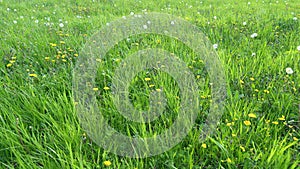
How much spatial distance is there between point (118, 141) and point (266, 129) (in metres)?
0.95

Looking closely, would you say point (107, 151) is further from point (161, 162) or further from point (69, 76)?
point (69, 76)

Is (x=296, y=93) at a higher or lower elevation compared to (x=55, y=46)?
lower

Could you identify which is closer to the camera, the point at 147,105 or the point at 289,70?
the point at 147,105

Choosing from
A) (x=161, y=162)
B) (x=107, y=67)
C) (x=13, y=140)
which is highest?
(x=107, y=67)

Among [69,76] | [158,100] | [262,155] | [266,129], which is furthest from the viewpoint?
[69,76]

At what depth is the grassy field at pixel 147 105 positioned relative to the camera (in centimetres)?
155

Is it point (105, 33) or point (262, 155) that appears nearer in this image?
point (262, 155)

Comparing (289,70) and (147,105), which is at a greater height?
(289,70)

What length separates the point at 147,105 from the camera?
2016mm

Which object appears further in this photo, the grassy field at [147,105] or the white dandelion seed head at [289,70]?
the white dandelion seed head at [289,70]

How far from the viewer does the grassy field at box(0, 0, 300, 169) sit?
1551mm

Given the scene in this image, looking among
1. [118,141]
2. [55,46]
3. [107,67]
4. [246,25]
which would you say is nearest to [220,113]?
[118,141]

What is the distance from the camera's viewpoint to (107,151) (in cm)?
158

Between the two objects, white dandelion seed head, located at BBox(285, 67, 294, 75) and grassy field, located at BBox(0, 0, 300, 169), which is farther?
white dandelion seed head, located at BBox(285, 67, 294, 75)
